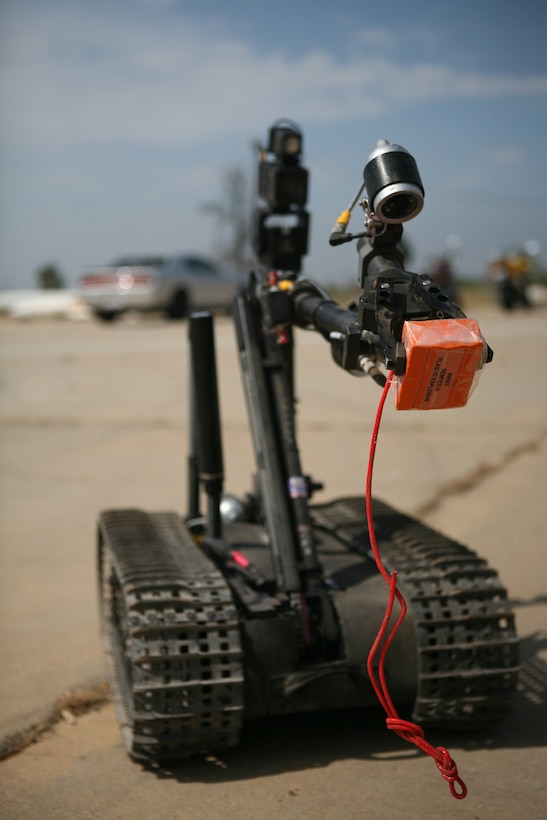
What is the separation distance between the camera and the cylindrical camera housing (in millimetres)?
2982

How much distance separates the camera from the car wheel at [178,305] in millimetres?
19062

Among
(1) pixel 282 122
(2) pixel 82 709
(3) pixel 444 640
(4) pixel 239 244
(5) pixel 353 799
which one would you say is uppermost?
(1) pixel 282 122

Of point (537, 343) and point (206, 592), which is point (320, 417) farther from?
point (206, 592)

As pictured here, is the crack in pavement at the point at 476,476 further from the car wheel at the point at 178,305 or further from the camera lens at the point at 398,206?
the car wheel at the point at 178,305

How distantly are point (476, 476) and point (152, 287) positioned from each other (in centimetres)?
1111

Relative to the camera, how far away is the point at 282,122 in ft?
14.9

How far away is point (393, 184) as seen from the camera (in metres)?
2.98

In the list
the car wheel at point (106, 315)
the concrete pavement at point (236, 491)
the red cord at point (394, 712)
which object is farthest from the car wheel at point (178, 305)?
the red cord at point (394, 712)

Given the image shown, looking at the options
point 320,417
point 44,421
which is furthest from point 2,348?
point 320,417

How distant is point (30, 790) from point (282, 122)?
2.98 meters

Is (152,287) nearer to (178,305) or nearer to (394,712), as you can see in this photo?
(178,305)

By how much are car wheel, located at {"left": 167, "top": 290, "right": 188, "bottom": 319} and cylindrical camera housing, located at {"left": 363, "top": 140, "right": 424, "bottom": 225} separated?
52.9 ft

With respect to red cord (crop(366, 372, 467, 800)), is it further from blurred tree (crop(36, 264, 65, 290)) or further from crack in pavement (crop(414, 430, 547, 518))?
blurred tree (crop(36, 264, 65, 290))

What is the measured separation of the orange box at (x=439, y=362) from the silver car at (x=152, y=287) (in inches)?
606
